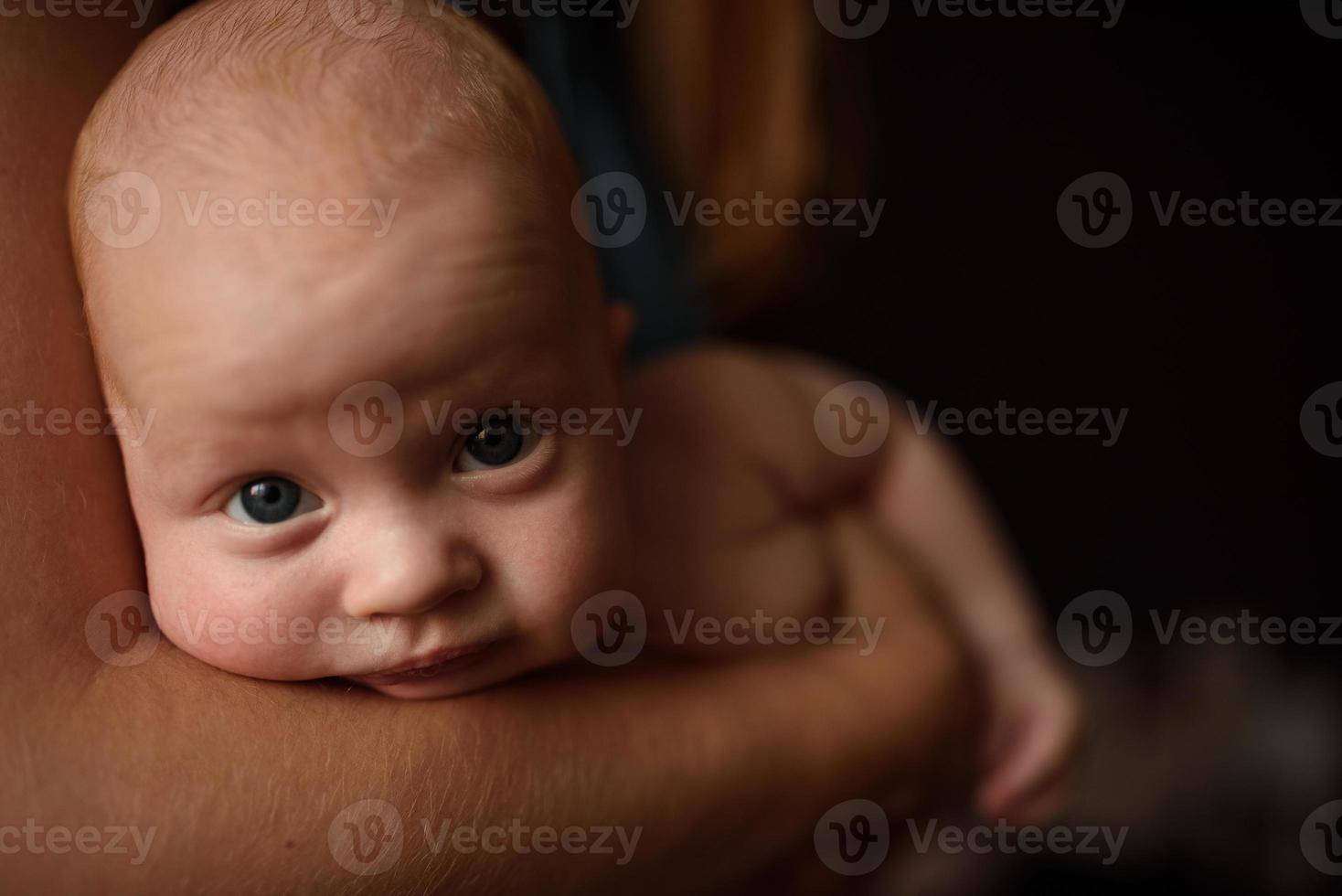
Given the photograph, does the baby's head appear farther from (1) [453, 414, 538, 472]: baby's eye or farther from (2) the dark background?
(2) the dark background

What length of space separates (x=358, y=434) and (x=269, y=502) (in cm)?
8

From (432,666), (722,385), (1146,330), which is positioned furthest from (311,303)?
(1146,330)

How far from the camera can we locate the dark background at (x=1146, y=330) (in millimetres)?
2090

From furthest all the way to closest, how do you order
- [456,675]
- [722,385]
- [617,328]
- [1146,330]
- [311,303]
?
[1146,330]
[722,385]
[617,328]
[456,675]
[311,303]

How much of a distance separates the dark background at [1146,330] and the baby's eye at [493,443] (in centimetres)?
142

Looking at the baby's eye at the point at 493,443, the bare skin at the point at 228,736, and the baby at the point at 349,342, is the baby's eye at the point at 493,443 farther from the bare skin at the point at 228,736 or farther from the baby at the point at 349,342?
the bare skin at the point at 228,736

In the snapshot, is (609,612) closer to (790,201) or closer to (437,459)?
(437,459)

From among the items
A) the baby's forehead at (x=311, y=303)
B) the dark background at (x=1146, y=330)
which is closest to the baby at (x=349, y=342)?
the baby's forehead at (x=311, y=303)

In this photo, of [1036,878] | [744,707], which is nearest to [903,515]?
[744,707]

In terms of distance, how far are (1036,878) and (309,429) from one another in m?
1.57

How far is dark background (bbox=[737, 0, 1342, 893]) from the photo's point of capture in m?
2.09

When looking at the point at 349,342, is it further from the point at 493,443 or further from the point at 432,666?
the point at 432,666

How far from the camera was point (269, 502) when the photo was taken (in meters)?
0.68

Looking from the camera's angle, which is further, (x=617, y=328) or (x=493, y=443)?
(x=617, y=328)
